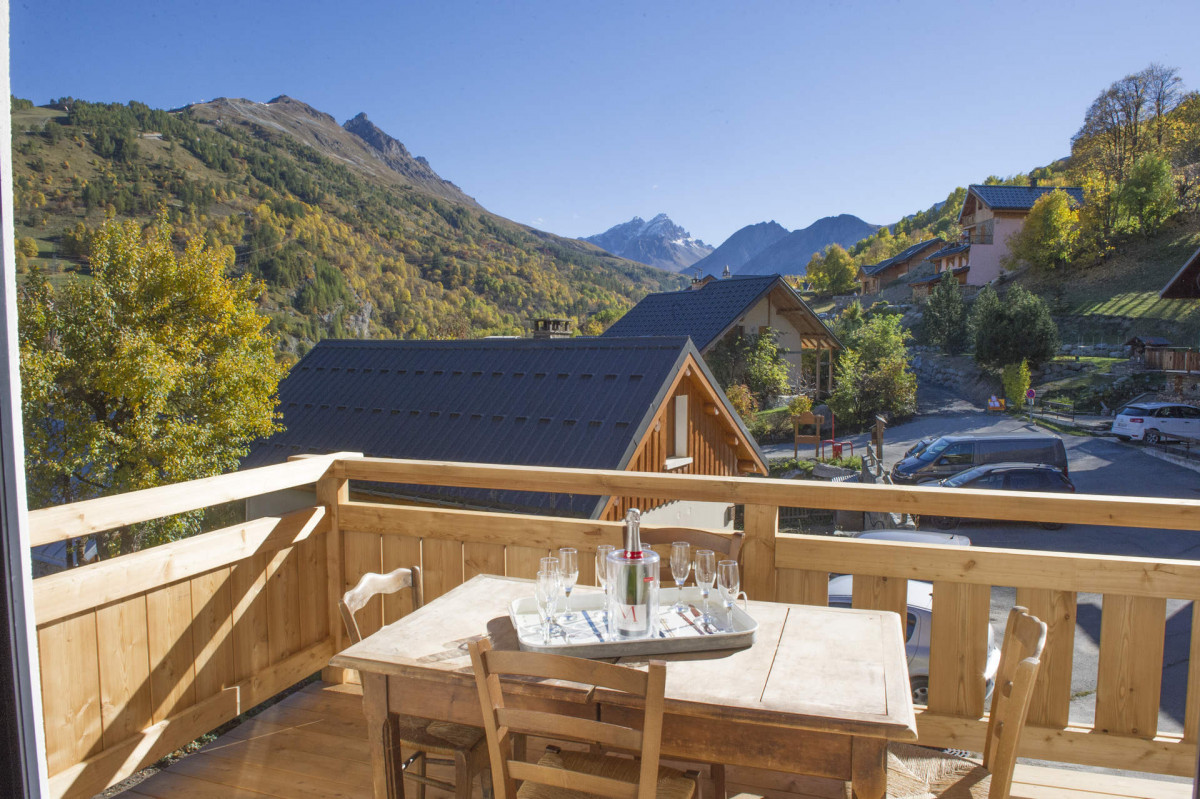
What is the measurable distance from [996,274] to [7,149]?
79.2 ft

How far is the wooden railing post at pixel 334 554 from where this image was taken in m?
2.66

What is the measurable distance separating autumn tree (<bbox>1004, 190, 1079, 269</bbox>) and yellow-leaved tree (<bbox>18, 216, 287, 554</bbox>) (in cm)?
1963

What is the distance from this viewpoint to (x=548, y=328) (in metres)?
13.2

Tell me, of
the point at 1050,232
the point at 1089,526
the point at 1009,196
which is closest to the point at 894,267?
the point at 1009,196

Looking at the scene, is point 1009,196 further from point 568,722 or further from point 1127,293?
point 568,722

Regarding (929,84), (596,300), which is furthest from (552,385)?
(596,300)

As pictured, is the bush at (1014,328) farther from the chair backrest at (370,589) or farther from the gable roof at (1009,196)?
the chair backrest at (370,589)

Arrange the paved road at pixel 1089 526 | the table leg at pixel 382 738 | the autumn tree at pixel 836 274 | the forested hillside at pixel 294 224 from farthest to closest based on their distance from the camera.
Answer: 1. the autumn tree at pixel 836 274
2. the forested hillside at pixel 294 224
3. the paved road at pixel 1089 526
4. the table leg at pixel 382 738

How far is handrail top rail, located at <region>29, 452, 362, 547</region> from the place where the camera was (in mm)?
1747

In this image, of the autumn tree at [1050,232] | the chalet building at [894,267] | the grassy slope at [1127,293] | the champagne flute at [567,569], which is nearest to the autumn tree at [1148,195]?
the grassy slope at [1127,293]

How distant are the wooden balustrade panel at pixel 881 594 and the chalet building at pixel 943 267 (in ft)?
76.0

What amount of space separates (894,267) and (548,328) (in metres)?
21.3

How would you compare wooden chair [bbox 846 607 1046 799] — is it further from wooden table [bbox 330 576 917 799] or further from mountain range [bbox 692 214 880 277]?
mountain range [bbox 692 214 880 277]

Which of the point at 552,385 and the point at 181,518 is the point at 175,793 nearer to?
the point at 552,385
